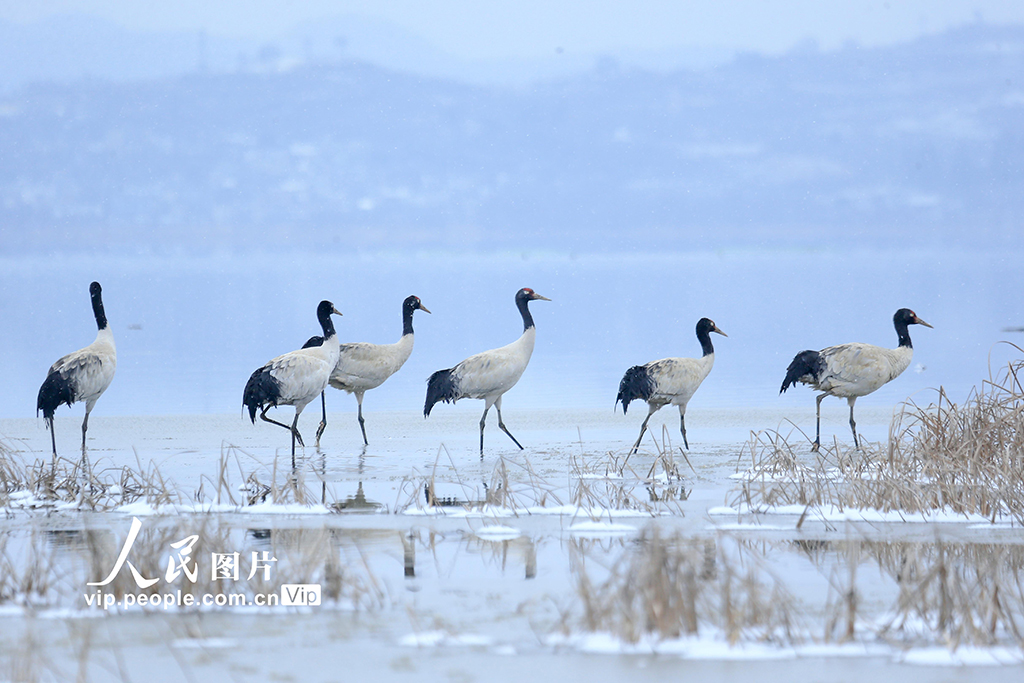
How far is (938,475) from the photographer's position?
7168 millimetres

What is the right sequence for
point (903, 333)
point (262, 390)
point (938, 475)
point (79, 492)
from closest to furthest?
point (938, 475), point (79, 492), point (262, 390), point (903, 333)

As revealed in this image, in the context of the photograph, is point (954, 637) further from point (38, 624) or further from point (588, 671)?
point (38, 624)

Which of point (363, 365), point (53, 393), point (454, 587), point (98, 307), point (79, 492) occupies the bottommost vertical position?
point (454, 587)

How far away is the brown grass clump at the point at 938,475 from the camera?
22.7 ft

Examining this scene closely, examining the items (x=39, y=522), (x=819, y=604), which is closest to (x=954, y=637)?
(x=819, y=604)

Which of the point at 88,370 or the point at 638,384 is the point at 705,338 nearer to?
the point at 638,384

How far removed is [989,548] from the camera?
610 centimetres

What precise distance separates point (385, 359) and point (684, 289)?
44.1 metres

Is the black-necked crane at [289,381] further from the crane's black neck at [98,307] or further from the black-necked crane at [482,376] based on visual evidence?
the crane's black neck at [98,307]

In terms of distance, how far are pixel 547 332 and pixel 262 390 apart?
77.6 feet

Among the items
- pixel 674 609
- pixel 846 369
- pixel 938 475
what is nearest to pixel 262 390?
pixel 846 369

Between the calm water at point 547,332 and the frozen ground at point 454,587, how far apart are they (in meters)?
3.33

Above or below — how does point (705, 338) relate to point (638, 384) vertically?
above

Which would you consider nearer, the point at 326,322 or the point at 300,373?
the point at 300,373
